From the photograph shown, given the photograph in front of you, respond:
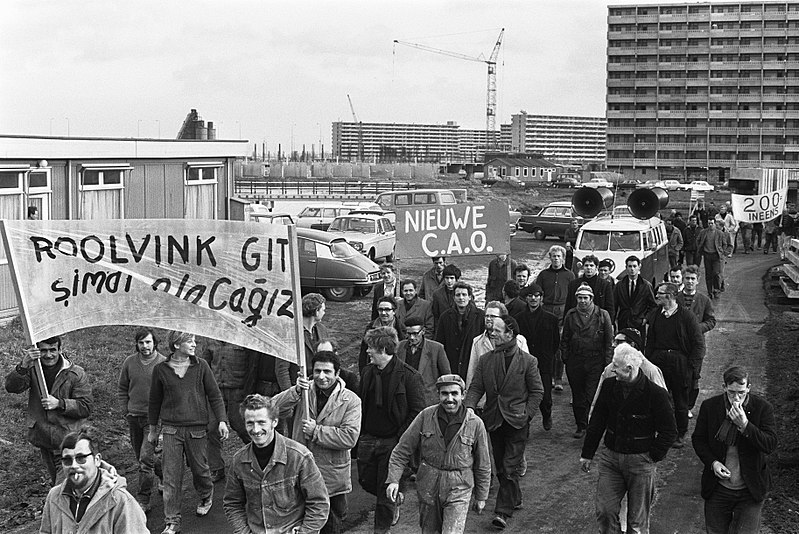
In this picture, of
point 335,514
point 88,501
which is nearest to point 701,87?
point 335,514

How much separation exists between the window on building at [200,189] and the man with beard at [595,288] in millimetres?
14322

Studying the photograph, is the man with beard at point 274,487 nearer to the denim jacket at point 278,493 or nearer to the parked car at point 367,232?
the denim jacket at point 278,493

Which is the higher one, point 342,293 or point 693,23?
point 693,23

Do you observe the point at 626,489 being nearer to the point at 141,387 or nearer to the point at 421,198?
the point at 141,387

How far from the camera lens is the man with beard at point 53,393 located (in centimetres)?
922

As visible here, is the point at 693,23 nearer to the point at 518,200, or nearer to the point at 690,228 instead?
the point at 518,200

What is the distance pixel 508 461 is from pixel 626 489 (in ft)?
5.43

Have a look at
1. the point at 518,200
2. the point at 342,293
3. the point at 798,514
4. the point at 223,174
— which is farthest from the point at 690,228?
the point at 518,200

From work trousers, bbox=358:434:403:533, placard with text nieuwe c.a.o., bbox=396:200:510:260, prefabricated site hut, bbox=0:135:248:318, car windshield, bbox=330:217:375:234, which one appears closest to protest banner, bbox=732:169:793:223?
car windshield, bbox=330:217:375:234

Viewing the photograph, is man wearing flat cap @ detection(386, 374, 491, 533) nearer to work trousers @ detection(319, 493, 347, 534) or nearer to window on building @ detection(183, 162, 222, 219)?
work trousers @ detection(319, 493, 347, 534)

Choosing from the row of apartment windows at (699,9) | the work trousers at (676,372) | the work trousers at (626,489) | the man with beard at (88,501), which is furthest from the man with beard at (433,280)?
the row of apartment windows at (699,9)

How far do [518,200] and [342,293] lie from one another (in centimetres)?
4710

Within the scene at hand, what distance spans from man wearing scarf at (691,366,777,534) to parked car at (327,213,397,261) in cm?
2067

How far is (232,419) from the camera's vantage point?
10648mm
